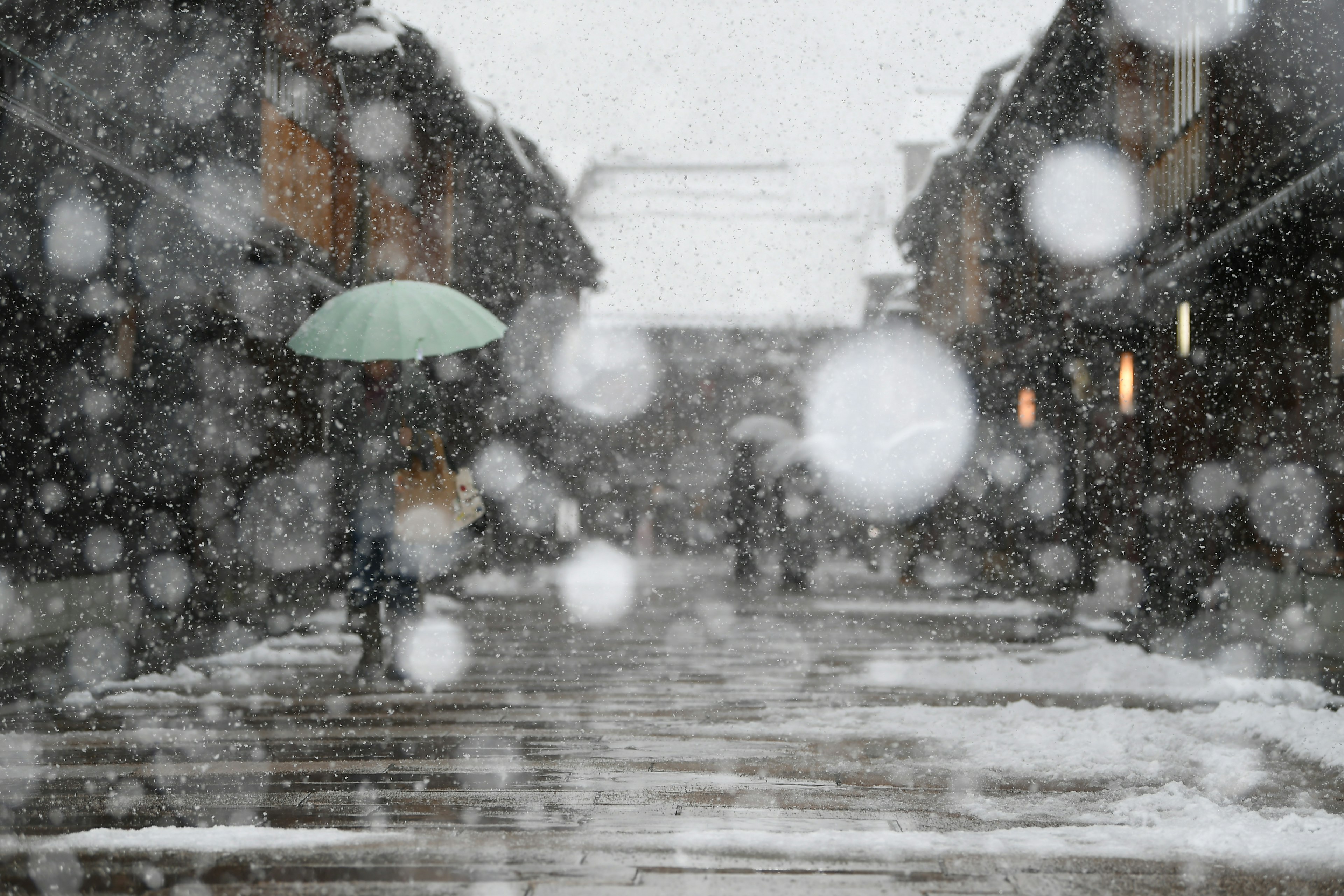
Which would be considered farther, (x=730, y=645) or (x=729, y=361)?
(x=729, y=361)

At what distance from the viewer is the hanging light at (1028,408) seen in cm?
1909

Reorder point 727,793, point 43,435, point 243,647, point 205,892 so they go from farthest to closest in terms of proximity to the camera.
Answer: point 243,647
point 43,435
point 727,793
point 205,892

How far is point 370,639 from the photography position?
25.9 feet

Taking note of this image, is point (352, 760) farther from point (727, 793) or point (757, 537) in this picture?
point (757, 537)

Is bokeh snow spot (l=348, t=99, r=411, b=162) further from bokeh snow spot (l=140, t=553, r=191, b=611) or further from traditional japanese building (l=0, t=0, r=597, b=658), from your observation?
bokeh snow spot (l=140, t=553, r=191, b=611)

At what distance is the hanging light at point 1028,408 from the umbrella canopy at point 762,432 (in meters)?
3.97

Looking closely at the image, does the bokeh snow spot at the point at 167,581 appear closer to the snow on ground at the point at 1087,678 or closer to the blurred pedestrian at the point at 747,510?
the snow on ground at the point at 1087,678

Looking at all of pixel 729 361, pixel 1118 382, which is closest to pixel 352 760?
pixel 1118 382

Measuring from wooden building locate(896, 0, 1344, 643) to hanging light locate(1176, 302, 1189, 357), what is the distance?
0.03m

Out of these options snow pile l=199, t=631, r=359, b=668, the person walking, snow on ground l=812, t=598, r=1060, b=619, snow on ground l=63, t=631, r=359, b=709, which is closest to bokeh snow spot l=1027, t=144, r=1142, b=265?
snow on ground l=812, t=598, r=1060, b=619

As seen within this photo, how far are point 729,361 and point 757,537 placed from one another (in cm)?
2286

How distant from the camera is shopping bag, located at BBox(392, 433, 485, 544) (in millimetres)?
8000

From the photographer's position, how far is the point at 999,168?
21.7 m

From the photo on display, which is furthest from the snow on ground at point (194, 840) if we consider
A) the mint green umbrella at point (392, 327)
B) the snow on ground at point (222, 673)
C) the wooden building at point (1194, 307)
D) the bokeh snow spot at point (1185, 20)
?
the bokeh snow spot at point (1185, 20)
